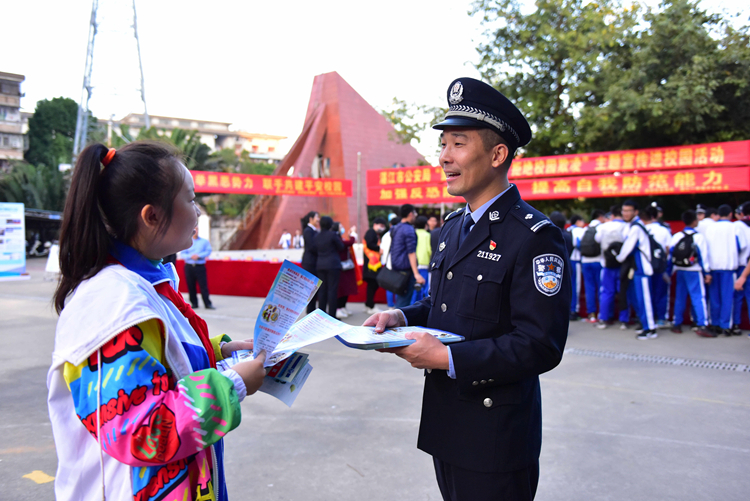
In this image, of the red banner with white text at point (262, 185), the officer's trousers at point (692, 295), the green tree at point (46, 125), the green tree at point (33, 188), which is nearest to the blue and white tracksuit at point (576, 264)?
the officer's trousers at point (692, 295)

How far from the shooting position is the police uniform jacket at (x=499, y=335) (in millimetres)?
1346

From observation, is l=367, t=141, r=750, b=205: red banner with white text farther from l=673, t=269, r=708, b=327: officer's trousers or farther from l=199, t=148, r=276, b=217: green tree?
l=199, t=148, r=276, b=217: green tree

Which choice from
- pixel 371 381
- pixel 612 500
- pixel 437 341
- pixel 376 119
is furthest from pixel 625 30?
pixel 376 119

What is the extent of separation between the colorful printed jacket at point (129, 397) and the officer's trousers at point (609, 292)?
6.73 m

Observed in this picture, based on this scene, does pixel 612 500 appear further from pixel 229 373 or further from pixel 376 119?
pixel 376 119

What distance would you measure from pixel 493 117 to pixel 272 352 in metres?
0.92

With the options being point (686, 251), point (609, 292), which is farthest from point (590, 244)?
point (686, 251)

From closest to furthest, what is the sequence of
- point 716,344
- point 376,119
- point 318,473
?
point 318,473, point 716,344, point 376,119

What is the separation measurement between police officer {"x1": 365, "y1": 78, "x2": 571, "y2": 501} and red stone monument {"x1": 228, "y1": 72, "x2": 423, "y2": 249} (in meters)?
23.9

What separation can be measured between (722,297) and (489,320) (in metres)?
6.37

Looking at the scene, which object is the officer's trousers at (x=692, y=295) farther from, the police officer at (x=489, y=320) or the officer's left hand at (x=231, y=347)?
the officer's left hand at (x=231, y=347)

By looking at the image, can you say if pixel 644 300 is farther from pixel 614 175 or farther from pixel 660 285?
pixel 614 175

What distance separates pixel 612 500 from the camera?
2559 millimetres

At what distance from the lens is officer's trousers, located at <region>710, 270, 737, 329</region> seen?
6.29 meters
